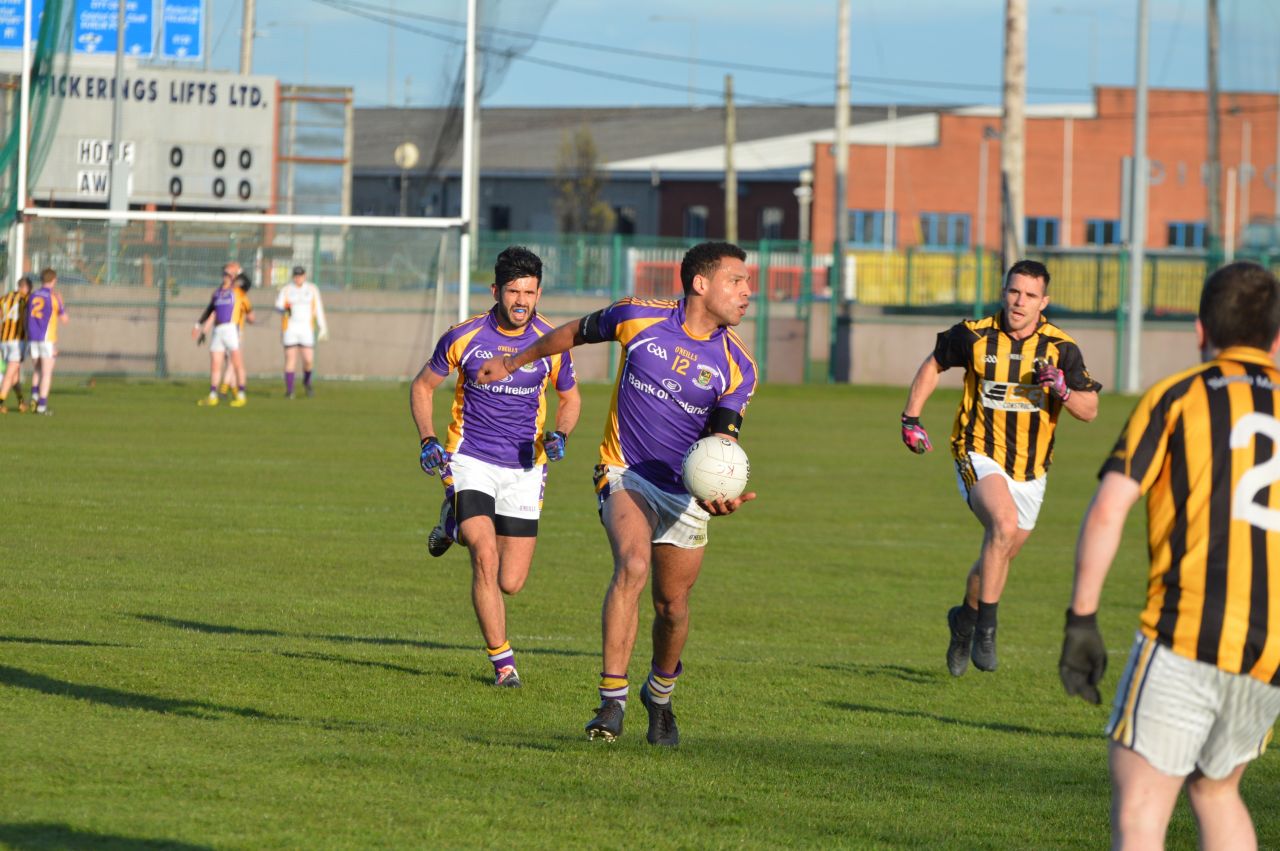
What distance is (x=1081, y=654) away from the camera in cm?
464

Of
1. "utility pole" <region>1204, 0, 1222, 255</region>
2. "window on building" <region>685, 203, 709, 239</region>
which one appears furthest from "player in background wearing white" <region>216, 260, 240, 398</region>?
"window on building" <region>685, 203, 709, 239</region>

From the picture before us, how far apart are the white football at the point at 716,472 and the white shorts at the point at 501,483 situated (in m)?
2.12

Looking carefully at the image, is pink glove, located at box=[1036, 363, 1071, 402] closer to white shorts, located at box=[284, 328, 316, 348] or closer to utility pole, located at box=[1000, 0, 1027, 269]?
white shorts, located at box=[284, 328, 316, 348]

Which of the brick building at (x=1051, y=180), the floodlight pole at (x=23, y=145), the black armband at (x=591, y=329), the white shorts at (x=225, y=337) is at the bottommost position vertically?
the black armband at (x=591, y=329)

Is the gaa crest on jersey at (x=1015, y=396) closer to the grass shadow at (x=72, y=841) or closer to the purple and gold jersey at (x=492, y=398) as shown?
the purple and gold jersey at (x=492, y=398)

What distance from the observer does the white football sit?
7512 millimetres

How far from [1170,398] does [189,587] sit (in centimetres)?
888

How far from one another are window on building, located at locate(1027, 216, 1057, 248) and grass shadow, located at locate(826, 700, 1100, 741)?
69.8 m

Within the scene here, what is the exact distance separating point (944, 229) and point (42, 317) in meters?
56.2

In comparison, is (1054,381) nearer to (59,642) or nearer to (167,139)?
(59,642)

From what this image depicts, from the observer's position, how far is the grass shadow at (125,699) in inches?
316

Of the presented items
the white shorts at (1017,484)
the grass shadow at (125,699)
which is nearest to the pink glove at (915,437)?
the white shorts at (1017,484)

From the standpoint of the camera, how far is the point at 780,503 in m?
19.7

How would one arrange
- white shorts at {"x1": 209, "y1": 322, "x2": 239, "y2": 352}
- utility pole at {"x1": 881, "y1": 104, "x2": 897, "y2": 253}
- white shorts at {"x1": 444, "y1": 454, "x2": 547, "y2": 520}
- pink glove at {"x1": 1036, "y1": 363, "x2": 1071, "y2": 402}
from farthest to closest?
utility pole at {"x1": 881, "y1": 104, "x2": 897, "y2": 253} → white shorts at {"x1": 209, "y1": 322, "x2": 239, "y2": 352} → pink glove at {"x1": 1036, "y1": 363, "x2": 1071, "y2": 402} → white shorts at {"x1": 444, "y1": 454, "x2": 547, "y2": 520}
